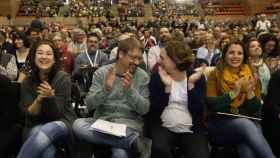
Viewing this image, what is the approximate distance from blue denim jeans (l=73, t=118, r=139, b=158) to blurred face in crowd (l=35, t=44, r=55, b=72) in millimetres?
522

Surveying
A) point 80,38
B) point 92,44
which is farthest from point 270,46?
point 80,38

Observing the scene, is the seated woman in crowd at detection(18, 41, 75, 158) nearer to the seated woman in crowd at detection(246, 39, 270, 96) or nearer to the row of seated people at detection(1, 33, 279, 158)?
the row of seated people at detection(1, 33, 279, 158)

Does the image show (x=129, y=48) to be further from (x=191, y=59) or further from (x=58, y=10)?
(x=58, y=10)

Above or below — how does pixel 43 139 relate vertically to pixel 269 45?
below

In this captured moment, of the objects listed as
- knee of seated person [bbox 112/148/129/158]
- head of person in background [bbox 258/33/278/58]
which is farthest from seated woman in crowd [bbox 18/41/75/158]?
head of person in background [bbox 258/33/278/58]

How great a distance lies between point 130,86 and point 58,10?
66.3 feet

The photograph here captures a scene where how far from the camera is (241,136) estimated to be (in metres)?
3.32

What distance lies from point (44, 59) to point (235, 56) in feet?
5.05

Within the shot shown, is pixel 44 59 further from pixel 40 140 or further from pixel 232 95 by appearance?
pixel 232 95

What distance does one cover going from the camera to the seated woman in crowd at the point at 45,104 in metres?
3.15

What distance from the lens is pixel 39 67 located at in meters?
3.48

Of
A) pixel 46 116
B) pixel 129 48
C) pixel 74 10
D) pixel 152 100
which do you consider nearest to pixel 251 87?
pixel 152 100

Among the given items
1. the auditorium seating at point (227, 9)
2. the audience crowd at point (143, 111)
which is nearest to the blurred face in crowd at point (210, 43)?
the audience crowd at point (143, 111)

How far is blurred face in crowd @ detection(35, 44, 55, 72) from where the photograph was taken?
11.4ft
